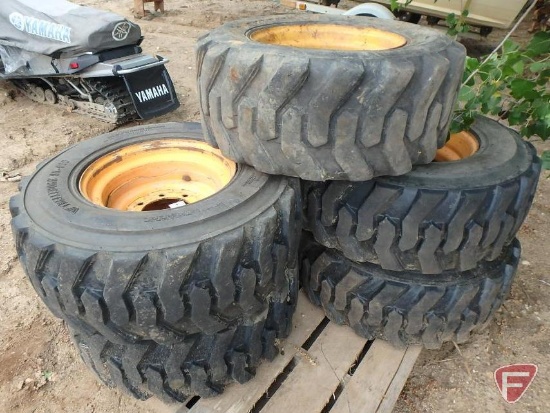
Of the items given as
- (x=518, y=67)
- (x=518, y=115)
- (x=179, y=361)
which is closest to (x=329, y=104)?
(x=179, y=361)

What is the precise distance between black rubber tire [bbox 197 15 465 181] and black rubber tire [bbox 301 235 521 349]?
0.54 meters

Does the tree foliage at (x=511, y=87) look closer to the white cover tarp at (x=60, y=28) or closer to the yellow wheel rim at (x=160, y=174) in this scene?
the yellow wheel rim at (x=160, y=174)

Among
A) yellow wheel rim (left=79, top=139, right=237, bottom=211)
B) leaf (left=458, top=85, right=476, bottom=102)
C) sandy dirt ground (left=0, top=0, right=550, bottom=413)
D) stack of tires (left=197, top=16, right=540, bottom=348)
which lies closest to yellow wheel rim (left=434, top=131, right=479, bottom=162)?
stack of tires (left=197, top=16, right=540, bottom=348)

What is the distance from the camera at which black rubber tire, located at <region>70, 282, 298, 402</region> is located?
1.69 meters

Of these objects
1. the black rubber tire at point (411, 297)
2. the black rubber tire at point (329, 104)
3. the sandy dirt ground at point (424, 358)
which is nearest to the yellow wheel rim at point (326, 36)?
the black rubber tire at point (329, 104)

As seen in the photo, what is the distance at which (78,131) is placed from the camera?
15.6ft

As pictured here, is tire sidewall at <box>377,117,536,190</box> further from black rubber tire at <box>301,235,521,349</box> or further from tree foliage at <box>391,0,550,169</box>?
black rubber tire at <box>301,235,521,349</box>

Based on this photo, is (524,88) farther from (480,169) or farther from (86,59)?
(86,59)

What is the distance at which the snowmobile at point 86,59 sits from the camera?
4.38m

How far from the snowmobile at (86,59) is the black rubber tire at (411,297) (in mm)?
3265

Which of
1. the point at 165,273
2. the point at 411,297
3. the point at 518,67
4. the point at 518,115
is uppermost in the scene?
the point at 518,67

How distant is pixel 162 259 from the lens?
143cm

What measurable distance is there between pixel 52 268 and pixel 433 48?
5.07 feet

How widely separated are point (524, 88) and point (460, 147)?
428mm
